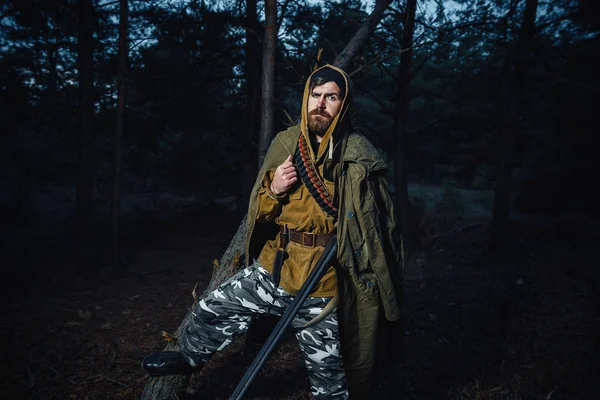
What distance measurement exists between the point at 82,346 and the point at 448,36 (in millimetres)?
8701

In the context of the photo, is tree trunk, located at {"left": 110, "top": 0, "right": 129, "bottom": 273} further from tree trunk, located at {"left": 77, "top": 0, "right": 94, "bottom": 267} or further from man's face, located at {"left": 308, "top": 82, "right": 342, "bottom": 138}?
man's face, located at {"left": 308, "top": 82, "right": 342, "bottom": 138}

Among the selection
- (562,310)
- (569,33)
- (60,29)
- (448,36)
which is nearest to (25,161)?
(60,29)

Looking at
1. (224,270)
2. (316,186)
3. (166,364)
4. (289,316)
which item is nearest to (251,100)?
(224,270)

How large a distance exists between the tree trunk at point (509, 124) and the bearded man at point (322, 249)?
301 inches

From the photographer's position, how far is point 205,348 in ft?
9.26

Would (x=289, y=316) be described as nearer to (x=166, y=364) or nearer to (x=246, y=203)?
(x=166, y=364)

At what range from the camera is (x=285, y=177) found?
2475mm

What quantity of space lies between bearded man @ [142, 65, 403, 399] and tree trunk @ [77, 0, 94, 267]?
7.11m

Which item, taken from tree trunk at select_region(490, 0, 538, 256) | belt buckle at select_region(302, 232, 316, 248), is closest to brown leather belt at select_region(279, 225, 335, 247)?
belt buckle at select_region(302, 232, 316, 248)

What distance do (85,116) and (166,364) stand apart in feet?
24.6

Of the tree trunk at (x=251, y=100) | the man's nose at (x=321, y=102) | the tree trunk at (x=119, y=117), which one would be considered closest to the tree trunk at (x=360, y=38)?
the man's nose at (x=321, y=102)

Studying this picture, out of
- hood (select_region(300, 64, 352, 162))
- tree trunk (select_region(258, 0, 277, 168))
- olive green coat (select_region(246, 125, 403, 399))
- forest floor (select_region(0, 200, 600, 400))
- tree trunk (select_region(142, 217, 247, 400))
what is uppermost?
tree trunk (select_region(258, 0, 277, 168))

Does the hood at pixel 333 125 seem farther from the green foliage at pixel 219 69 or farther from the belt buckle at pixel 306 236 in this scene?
the green foliage at pixel 219 69

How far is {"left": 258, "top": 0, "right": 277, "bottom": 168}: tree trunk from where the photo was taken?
434 centimetres
